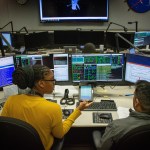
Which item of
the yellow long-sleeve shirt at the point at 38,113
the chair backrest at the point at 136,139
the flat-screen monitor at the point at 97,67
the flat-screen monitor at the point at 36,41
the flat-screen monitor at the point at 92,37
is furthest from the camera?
the flat-screen monitor at the point at 92,37

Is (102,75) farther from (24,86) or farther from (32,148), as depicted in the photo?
(32,148)

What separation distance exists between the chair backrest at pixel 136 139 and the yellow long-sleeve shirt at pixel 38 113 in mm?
489

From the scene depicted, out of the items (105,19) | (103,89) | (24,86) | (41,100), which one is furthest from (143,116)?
(105,19)

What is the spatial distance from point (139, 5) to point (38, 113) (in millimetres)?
5306

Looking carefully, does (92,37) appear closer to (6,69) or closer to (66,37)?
(66,37)

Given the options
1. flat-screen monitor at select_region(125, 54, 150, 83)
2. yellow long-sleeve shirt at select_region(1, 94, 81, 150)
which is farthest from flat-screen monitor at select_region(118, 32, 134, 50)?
yellow long-sleeve shirt at select_region(1, 94, 81, 150)

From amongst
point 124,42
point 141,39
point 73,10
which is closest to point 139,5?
point 73,10

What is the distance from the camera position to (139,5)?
20.6 ft

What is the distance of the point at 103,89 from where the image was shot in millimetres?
2840

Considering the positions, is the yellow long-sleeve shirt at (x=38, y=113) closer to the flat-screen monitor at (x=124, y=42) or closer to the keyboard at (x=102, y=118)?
the keyboard at (x=102, y=118)

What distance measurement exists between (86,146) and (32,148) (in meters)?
1.45

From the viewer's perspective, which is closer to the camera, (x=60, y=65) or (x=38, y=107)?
(x=38, y=107)

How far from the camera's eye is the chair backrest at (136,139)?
1404mm

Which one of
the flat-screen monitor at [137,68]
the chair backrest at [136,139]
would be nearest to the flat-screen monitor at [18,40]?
the flat-screen monitor at [137,68]
